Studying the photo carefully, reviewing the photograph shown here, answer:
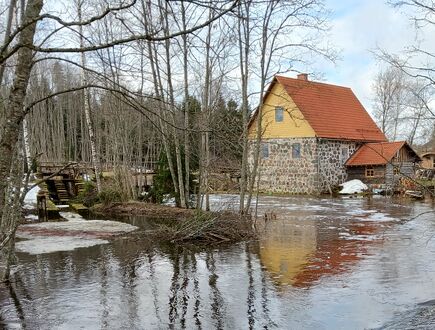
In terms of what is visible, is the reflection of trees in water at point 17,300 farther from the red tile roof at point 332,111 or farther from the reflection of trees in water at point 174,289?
the red tile roof at point 332,111

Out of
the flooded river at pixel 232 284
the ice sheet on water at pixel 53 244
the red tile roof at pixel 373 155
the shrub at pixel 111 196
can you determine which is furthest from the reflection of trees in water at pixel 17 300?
the red tile roof at pixel 373 155

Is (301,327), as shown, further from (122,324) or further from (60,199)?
(60,199)

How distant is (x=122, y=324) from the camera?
21.3 ft

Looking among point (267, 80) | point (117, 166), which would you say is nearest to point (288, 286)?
point (267, 80)

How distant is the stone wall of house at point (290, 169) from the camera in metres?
30.7

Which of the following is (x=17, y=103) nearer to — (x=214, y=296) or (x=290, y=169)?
(x=214, y=296)

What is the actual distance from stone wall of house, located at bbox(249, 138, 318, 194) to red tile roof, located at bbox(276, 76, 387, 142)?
5.22 ft

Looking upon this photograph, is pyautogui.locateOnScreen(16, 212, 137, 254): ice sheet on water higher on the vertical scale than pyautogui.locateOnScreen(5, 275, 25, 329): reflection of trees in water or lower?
higher

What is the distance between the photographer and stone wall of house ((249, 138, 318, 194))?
30719 millimetres

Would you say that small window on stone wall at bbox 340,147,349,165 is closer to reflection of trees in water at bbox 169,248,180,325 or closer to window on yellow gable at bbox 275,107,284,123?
window on yellow gable at bbox 275,107,284,123

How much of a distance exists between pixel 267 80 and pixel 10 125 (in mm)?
12625

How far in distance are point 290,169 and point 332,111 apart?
504cm

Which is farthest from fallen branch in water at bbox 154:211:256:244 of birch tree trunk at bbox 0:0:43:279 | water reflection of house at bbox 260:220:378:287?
birch tree trunk at bbox 0:0:43:279

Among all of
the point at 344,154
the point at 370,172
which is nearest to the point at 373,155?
the point at 370,172
